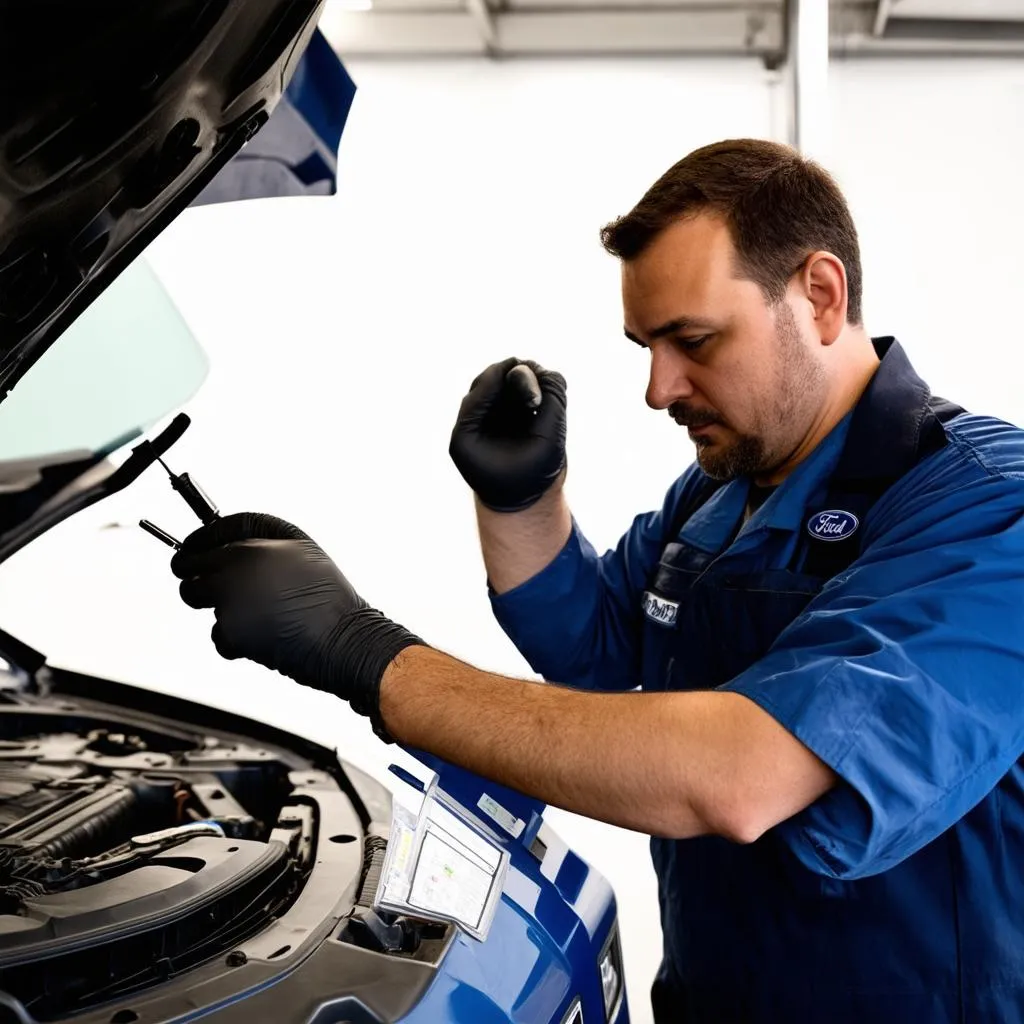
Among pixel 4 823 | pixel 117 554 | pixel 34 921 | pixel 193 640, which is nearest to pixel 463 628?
pixel 193 640

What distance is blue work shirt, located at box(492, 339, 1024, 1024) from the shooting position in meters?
0.92

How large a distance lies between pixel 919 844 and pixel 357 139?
550cm

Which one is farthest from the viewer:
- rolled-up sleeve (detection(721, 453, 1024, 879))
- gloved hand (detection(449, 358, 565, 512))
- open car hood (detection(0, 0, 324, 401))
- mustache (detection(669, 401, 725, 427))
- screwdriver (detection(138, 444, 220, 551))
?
gloved hand (detection(449, 358, 565, 512))

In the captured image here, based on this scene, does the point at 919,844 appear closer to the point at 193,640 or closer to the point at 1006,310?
the point at 193,640

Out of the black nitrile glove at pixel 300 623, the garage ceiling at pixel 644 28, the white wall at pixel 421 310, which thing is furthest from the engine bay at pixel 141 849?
the garage ceiling at pixel 644 28

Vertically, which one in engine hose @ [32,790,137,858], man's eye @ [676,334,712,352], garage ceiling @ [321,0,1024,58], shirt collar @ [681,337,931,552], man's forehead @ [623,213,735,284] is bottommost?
engine hose @ [32,790,137,858]

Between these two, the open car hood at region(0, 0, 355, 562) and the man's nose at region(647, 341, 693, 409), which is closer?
the open car hood at region(0, 0, 355, 562)

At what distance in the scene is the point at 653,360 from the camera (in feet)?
4.14

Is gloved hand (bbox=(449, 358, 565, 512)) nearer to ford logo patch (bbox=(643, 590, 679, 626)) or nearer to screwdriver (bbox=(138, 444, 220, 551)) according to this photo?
ford logo patch (bbox=(643, 590, 679, 626))

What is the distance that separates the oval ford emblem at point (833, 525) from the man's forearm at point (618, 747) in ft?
0.89

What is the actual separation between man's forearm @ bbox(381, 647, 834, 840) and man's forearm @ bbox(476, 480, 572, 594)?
489 millimetres

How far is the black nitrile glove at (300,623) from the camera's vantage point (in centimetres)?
105

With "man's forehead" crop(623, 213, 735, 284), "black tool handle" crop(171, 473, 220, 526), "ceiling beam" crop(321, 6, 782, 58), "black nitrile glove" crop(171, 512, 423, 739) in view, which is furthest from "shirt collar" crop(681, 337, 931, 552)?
"ceiling beam" crop(321, 6, 782, 58)

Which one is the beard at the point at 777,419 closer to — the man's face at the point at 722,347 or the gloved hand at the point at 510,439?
the man's face at the point at 722,347
